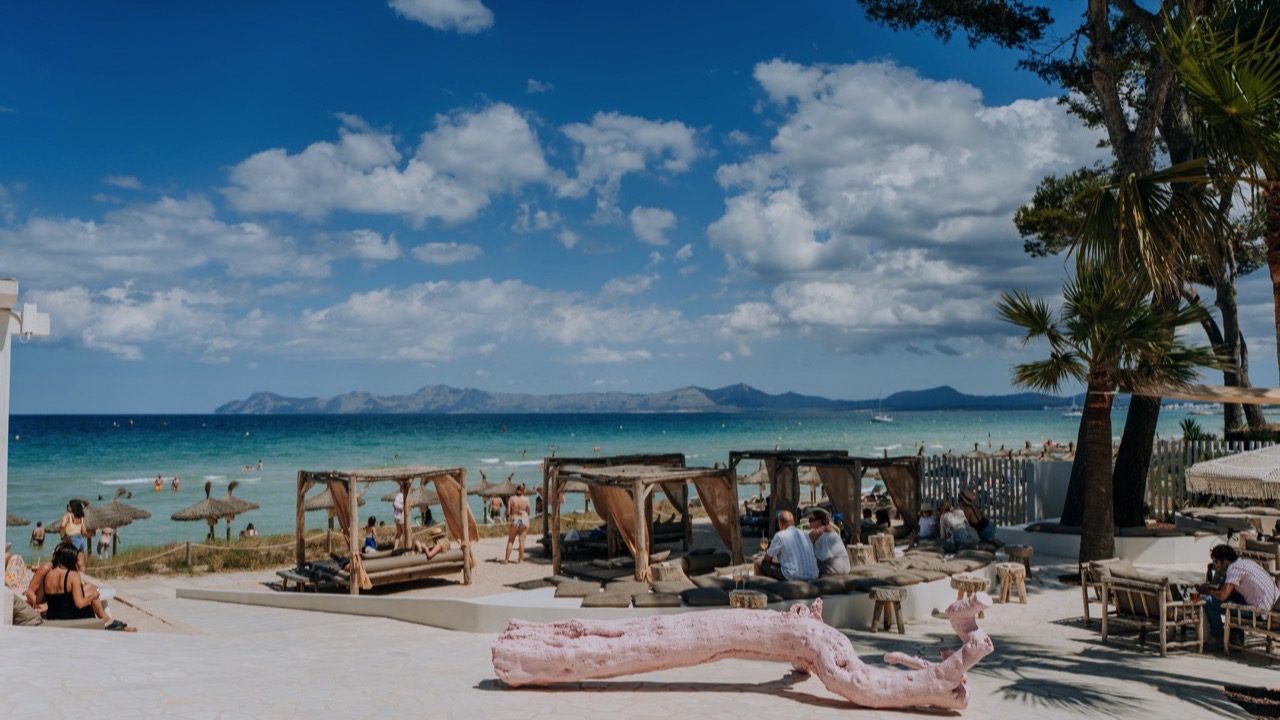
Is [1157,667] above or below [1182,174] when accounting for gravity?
below

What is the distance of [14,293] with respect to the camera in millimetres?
8508

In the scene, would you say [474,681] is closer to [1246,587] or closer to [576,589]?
[576,589]

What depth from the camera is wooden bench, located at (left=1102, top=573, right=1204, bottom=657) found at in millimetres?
8727

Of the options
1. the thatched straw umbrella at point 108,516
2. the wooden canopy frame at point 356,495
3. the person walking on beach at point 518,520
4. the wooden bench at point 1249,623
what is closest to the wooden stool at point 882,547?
the wooden bench at point 1249,623

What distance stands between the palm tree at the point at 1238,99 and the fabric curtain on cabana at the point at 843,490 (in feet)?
30.1

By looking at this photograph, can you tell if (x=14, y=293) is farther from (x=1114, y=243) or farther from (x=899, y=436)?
(x=899, y=436)

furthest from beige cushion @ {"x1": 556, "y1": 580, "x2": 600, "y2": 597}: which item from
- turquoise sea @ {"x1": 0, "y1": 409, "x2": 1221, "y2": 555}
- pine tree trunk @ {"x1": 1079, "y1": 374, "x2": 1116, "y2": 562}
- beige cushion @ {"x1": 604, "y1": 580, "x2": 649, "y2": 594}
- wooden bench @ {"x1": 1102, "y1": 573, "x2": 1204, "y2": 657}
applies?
turquoise sea @ {"x1": 0, "y1": 409, "x2": 1221, "y2": 555}

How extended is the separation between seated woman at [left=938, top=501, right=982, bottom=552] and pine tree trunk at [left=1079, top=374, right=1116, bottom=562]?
1.54 meters

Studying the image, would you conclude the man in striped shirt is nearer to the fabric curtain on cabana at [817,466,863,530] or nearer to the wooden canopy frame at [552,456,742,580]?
the fabric curtain on cabana at [817,466,863,530]

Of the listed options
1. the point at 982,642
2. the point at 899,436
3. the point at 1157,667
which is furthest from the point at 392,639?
the point at 899,436

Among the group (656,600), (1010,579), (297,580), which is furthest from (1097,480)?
(297,580)

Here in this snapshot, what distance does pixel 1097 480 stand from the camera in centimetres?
1212

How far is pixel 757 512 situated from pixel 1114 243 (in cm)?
1369

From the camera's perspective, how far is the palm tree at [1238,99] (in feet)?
19.0
